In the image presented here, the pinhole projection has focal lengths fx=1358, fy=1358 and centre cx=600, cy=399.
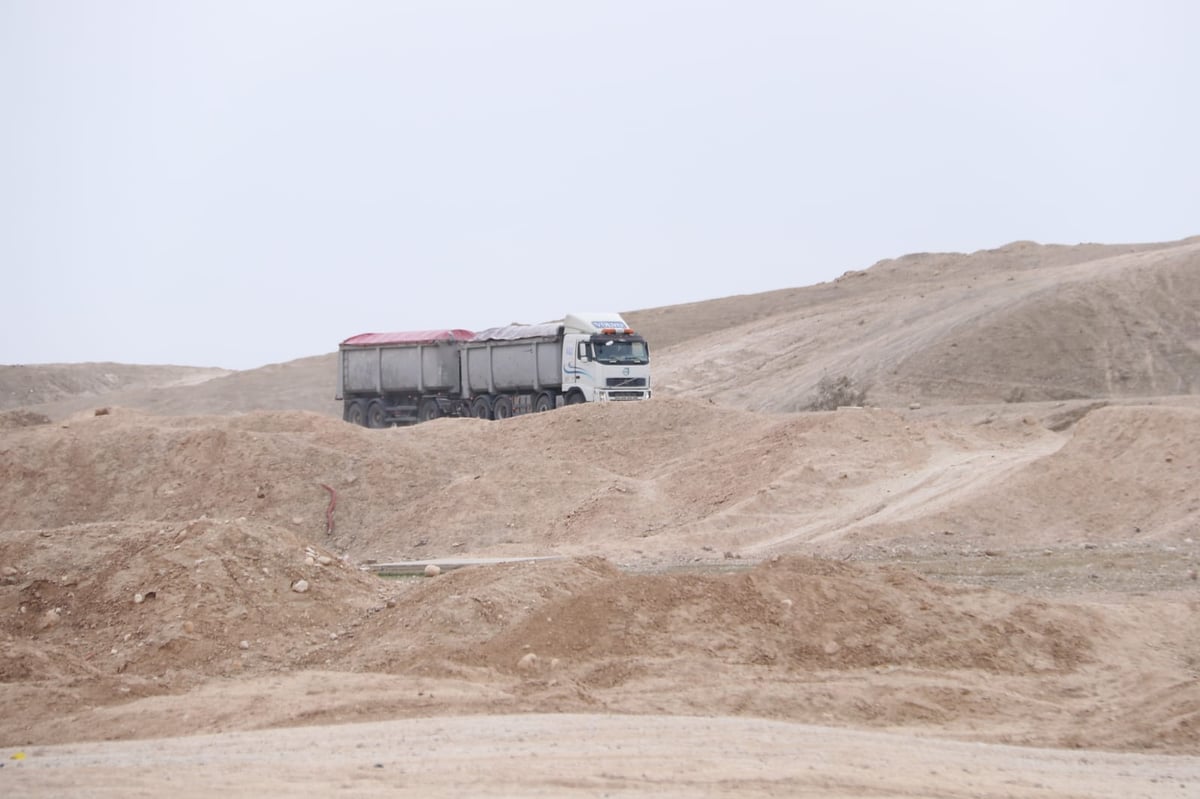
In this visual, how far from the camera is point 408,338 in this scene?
47.8 m

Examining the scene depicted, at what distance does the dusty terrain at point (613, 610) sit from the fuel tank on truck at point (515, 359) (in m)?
9.09

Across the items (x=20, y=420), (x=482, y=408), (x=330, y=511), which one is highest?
(x=20, y=420)

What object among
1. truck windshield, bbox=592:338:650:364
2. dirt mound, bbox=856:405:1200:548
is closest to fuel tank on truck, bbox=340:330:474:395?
truck windshield, bbox=592:338:650:364

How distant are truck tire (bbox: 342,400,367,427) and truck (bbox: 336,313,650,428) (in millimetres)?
36

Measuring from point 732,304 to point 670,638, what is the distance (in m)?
76.8

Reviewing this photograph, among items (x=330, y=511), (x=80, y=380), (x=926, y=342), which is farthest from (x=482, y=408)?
(x=80, y=380)

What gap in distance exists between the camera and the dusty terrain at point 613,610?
32.8ft

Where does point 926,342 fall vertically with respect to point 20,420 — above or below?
above

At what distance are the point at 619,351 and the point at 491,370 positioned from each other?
20.0 feet

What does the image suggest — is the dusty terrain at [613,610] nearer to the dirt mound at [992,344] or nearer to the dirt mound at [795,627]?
the dirt mound at [795,627]

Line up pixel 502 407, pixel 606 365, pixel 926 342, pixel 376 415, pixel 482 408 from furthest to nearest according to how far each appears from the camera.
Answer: pixel 926 342
pixel 376 415
pixel 482 408
pixel 502 407
pixel 606 365

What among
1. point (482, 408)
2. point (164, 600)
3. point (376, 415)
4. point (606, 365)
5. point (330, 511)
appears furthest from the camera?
point (376, 415)

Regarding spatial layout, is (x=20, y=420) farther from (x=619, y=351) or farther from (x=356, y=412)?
(x=619, y=351)

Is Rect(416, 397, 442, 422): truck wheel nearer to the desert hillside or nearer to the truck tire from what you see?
the truck tire
